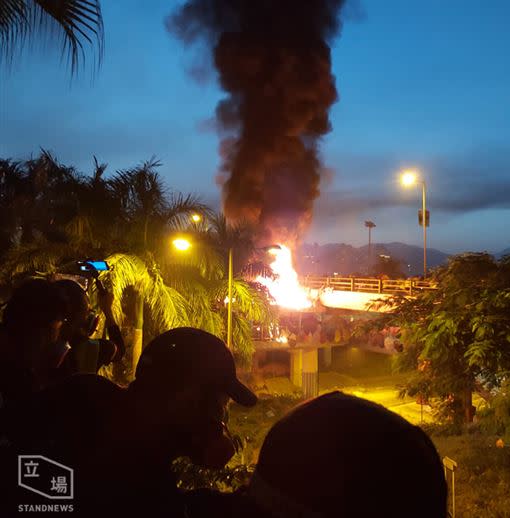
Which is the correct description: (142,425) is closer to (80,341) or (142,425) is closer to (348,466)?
(348,466)

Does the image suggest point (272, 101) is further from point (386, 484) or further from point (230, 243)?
point (386, 484)

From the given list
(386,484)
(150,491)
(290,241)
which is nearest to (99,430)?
(150,491)

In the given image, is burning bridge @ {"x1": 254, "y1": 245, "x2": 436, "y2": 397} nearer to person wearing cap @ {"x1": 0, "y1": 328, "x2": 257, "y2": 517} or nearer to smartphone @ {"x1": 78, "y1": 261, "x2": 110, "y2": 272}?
smartphone @ {"x1": 78, "y1": 261, "x2": 110, "y2": 272}

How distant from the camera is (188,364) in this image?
1.35 meters

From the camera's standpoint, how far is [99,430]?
4.01ft

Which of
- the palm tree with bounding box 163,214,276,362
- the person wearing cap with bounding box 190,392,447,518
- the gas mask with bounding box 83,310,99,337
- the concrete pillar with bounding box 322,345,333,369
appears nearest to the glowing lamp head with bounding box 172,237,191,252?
the palm tree with bounding box 163,214,276,362

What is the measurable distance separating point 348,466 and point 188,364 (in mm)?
676

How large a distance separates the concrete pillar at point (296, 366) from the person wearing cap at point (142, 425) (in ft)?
84.7

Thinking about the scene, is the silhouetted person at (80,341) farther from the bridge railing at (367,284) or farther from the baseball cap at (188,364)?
the bridge railing at (367,284)

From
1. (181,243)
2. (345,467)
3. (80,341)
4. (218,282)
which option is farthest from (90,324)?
(218,282)

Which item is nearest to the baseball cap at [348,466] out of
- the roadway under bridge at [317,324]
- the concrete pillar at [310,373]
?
the roadway under bridge at [317,324]

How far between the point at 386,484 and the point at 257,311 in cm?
1169

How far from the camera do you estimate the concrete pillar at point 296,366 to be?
2653 centimetres

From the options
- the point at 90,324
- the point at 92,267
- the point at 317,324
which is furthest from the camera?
the point at 317,324
